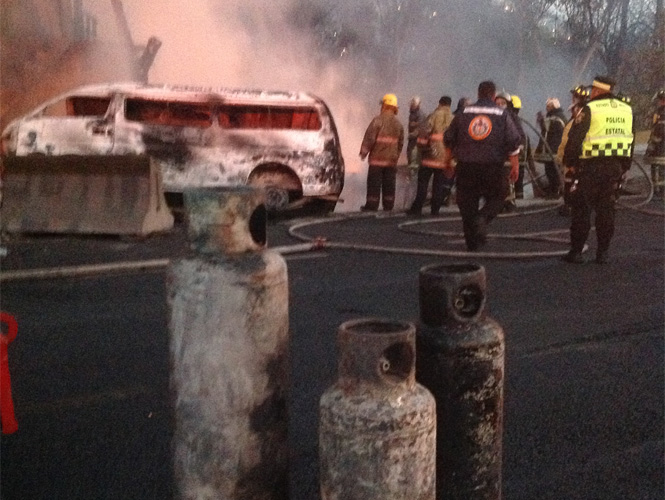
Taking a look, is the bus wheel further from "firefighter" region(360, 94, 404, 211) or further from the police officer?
the police officer

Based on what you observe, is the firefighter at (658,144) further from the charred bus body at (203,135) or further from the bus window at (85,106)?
the bus window at (85,106)

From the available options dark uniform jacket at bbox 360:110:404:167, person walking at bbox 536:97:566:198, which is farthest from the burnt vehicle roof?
person walking at bbox 536:97:566:198

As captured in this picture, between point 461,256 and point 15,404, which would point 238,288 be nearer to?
point 15,404

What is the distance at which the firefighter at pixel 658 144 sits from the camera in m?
15.0

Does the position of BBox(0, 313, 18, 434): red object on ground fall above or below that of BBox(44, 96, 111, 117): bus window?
below

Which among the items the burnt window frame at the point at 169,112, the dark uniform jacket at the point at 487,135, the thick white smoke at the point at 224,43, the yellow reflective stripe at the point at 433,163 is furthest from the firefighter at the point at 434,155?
the thick white smoke at the point at 224,43

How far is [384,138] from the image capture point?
13070 millimetres

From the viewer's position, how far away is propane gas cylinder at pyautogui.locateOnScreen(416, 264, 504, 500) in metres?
2.28

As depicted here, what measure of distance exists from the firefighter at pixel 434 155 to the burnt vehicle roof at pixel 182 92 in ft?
8.18

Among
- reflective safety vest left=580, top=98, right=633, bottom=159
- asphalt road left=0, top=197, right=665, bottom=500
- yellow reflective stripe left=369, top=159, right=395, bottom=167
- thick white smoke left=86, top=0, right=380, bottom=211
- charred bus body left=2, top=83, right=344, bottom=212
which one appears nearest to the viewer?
asphalt road left=0, top=197, right=665, bottom=500

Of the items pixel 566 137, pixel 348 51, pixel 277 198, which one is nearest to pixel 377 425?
pixel 566 137

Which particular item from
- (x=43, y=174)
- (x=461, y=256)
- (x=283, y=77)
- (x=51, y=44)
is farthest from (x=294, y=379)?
(x=283, y=77)

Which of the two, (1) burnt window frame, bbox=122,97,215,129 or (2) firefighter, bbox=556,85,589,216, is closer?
(2) firefighter, bbox=556,85,589,216

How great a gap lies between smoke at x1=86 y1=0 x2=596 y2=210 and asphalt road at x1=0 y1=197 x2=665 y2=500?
13131 mm
